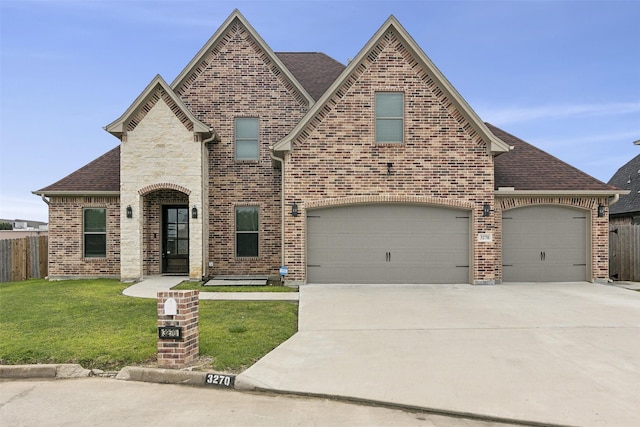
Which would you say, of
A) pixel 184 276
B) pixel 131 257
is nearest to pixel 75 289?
pixel 131 257

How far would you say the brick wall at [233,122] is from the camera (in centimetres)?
1502

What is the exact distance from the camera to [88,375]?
18.5ft

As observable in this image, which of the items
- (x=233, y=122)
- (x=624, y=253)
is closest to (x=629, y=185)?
(x=624, y=253)

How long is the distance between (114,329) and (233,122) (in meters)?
9.35

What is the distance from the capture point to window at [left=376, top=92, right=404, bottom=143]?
13086 mm

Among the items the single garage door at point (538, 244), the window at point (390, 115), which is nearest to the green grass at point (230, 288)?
the window at point (390, 115)

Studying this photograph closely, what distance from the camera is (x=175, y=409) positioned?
462 centimetres

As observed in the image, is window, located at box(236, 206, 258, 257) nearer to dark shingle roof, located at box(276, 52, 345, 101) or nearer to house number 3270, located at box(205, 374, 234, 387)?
dark shingle roof, located at box(276, 52, 345, 101)

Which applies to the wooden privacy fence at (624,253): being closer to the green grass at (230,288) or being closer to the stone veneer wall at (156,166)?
the green grass at (230,288)

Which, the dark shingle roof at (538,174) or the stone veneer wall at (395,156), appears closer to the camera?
the stone veneer wall at (395,156)

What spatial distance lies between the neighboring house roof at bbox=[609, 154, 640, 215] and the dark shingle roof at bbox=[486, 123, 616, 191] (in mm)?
9064

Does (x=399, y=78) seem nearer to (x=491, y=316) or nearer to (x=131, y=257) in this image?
(x=491, y=316)

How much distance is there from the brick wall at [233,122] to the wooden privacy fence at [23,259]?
705 centimetres

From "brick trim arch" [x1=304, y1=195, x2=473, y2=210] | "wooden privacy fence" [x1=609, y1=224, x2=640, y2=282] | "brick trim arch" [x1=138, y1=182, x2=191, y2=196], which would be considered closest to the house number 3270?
"brick trim arch" [x1=304, y1=195, x2=473, y2=210]
